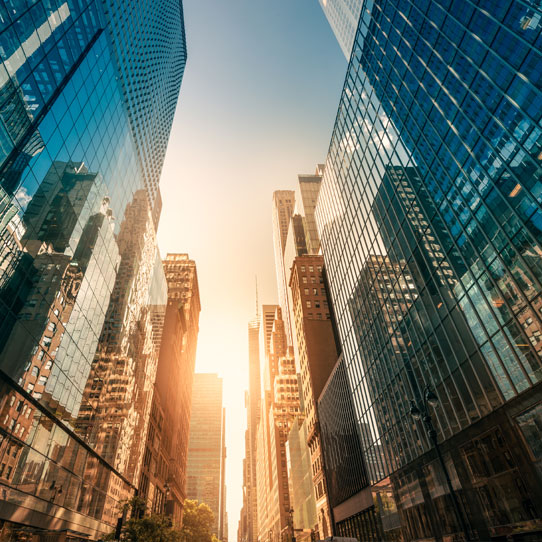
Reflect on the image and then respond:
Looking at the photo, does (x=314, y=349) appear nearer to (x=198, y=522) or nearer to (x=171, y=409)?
(x=171, y=409)

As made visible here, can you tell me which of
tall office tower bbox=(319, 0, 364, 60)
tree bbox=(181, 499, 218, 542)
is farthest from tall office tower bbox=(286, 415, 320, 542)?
tall office tower bbox=(319, 0, 364, 60)

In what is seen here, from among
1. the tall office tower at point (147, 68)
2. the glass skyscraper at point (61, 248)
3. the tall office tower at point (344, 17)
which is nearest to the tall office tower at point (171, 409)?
the glass skyscraper at point (61, 248)

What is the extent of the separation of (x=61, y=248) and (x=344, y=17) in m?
76.6

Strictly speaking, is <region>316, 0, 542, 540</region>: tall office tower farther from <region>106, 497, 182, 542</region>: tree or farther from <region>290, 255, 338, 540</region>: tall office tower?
<region>290, 255, 338, 540</region>: tall office tower

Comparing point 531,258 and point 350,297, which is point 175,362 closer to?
point 350,297

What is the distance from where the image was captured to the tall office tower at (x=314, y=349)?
75125 mm

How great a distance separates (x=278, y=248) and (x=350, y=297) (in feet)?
429

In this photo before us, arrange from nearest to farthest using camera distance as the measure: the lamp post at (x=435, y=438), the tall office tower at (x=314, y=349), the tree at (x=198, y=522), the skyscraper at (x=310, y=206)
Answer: the lamp post at (x=435, y=438), the tall office tower at (x=314, y=349), the tree at (x=198, y=522), the skyscraper at (x=310, y=206)

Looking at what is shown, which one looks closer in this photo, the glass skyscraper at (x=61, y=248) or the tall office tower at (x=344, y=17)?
the glass skyscraper at (x=61, y=248)

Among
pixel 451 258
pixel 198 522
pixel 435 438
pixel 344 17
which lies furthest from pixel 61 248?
pixel 198 522

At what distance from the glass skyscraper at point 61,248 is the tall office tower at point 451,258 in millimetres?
28892

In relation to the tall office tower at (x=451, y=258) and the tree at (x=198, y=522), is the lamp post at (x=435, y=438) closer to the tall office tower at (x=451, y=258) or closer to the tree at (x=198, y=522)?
the tall office tower at (x=451, y=258)

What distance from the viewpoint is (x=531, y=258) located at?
20484mm

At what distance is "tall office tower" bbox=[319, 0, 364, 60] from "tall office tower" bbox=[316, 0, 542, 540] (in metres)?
23.6
